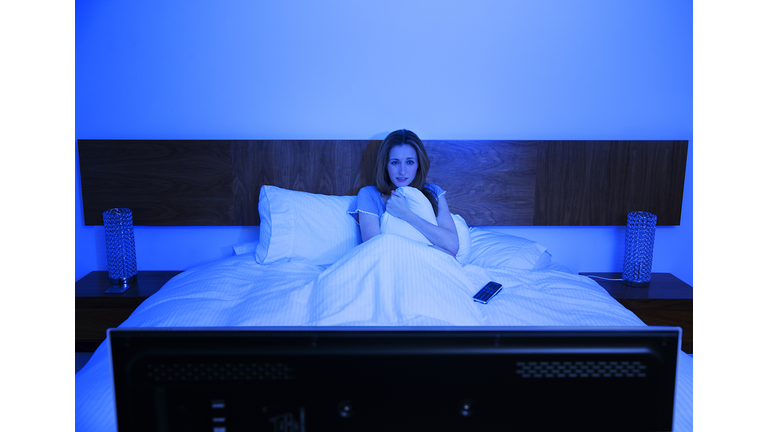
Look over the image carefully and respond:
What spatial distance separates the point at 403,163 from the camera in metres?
2.18

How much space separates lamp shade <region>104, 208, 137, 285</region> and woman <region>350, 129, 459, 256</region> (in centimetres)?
118

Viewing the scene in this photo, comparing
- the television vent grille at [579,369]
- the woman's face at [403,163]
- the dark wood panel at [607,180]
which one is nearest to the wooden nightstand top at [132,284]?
the woman's face at [403,163]

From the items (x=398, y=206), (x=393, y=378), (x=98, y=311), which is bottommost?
(x=98, y=311)

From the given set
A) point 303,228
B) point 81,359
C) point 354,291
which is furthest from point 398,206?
point 81,359

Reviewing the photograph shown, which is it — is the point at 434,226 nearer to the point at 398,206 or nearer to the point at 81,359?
the point at 398,206

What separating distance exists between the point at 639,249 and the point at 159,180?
8.75ft

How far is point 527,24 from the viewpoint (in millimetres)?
2334

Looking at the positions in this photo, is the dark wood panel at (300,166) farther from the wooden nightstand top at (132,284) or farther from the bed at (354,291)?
the wooden nightstand top at (132,284)

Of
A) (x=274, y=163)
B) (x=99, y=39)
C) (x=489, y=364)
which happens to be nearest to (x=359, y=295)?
(x=489, y=364)

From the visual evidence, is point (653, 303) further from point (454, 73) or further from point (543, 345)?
point (543, 345)

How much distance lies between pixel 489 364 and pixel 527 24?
227cm

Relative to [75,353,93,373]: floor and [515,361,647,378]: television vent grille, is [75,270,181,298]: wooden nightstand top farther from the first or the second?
[515,361,647,378]: television vent grille

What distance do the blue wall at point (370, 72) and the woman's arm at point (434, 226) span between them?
51 centimetres

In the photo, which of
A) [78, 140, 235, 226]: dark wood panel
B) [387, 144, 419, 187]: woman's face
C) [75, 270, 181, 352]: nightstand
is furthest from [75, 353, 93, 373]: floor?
[387, 144, 419, 187]: woman's face
